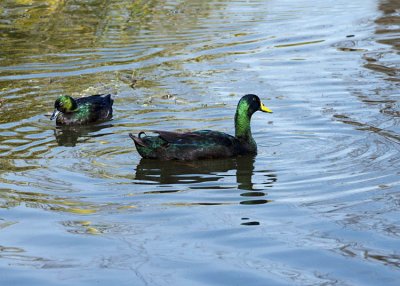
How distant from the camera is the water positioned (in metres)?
8.59

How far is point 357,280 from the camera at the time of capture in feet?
26.2

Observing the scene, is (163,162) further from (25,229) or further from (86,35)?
(86,35)

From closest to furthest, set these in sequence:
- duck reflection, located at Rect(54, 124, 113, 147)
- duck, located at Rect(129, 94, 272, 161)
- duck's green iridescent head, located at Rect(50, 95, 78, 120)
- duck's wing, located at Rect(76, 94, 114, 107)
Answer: duck, located at Rect(129, 94, 272, 161), duck reflection, located at Rect(54, 124, 113, 147), duck's green iridescent head, located at Rect(50, 95, 78, 120), duck's wing, located at Rect(76, 94, 114, 107)

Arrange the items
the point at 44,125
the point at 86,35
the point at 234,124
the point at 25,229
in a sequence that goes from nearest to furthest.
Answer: the point at 25,229 → the point at 234,124 → the point at 44,125 → the point at 86,35

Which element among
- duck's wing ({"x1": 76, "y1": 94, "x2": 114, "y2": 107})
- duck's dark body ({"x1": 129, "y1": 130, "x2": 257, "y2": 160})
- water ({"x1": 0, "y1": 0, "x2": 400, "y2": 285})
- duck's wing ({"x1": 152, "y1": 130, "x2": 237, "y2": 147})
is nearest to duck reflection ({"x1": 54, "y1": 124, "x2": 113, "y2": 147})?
water ({"x1": 0, "y1": 0, "x2": 400, "y2": 285})

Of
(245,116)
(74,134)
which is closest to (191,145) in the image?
(245,116)

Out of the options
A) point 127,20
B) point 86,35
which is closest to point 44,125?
point 86,35

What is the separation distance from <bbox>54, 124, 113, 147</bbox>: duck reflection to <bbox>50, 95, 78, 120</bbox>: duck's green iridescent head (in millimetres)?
246

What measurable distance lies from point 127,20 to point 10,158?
12026mm

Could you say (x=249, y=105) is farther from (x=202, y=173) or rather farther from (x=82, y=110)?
(x=82, y=110)

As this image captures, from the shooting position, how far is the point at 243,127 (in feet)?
42.9

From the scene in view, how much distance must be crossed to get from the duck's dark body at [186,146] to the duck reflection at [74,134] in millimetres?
1622

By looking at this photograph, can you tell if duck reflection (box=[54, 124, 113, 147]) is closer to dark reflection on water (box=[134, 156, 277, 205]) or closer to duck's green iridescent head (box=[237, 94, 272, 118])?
dark reflection on water (box=[134, 156, 277, 205])

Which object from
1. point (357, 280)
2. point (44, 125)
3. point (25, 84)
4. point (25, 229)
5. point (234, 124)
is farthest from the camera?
point (25, 84)
